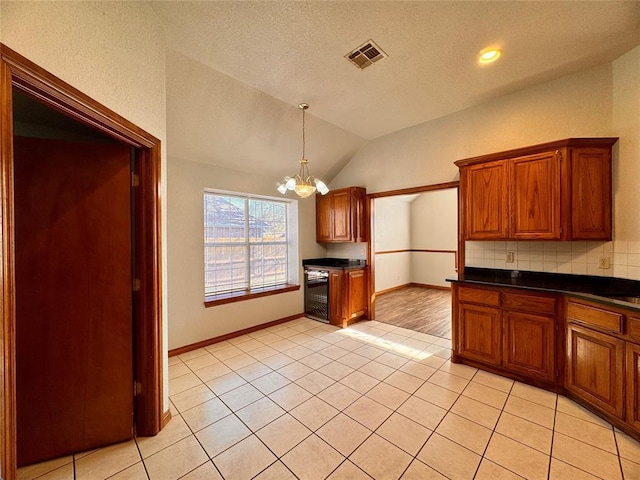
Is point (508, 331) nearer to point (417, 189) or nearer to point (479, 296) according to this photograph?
point (479, 296)

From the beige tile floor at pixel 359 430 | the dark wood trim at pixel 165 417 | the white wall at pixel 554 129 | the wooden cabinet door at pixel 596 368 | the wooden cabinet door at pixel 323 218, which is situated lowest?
the beige tile floor at pixel 359 430

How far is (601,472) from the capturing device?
147 cm

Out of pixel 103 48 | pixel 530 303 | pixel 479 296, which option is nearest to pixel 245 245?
pixel 103 48

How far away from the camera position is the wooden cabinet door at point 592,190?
7.48 feet

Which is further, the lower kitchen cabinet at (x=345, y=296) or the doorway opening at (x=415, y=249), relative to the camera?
the doorway opening at (x=415, y=249)

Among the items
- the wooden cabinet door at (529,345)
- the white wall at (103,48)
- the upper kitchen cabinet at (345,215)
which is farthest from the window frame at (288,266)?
the wooden cabinet door at (529,345)

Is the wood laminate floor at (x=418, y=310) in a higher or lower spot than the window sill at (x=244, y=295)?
lower

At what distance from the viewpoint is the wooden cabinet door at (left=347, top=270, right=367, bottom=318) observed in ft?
13.4

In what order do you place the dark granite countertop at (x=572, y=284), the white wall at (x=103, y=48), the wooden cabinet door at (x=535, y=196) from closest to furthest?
the white wall at (x=103, y=48) < the dark granite countertop at (x=572, y=284) < the wooden cabinet door at (x=535, y=196)

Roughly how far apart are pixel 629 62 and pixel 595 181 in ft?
3.44

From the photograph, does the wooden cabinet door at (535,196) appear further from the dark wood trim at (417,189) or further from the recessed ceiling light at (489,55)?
the recessed ceiling light at (489,55)

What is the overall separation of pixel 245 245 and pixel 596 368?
400 centimetres

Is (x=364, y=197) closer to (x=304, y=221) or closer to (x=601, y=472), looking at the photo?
(x=304, y=221)

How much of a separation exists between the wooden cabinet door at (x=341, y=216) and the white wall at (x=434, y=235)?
3266 mm
